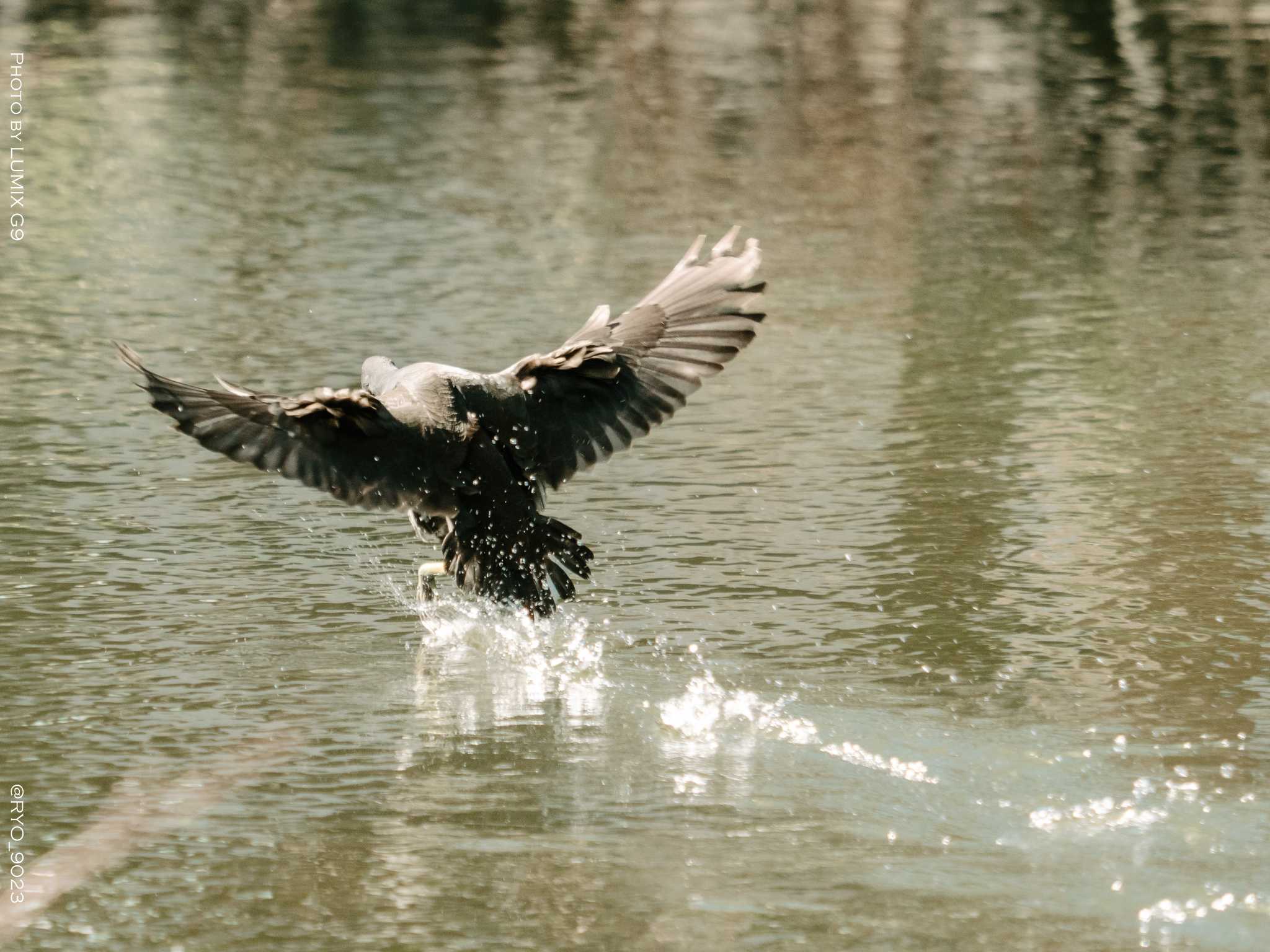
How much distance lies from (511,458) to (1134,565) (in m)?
2.25

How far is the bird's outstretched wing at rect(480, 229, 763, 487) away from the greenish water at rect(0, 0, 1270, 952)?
1.87 feet

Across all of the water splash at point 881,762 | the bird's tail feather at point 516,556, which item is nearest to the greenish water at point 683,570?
the water splash at point 881,762

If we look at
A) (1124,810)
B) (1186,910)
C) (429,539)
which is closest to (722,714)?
(1124,810)

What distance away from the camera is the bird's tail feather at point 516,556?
700 centimetres

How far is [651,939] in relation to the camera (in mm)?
4949

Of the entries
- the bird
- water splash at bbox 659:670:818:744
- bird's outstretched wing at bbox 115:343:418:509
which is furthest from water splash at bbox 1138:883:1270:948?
bird's outstretched wing at bbox 115:343:418:509

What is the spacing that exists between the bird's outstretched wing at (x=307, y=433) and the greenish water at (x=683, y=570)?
58cm

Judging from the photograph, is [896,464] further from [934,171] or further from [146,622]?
[934,171]

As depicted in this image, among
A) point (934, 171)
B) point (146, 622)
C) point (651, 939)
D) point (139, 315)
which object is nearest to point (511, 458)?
point (146, 622)

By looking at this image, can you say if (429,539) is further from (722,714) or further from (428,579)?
(722,714)

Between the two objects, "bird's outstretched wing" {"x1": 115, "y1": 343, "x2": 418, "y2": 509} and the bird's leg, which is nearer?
"bird's outstretched wing" {"x1": 115, "y1": 343, "x2": 418, "y2": 509}

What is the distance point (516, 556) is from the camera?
704cm

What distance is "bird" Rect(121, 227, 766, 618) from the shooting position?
6.59 m

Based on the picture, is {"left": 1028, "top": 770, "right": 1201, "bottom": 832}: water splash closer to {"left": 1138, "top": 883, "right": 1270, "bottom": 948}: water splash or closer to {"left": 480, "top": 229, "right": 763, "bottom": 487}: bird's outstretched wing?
{"left": 1138, "top": 883, "right": 1270, "bottom": 948}: water splash
